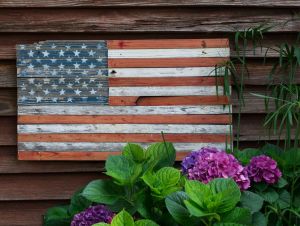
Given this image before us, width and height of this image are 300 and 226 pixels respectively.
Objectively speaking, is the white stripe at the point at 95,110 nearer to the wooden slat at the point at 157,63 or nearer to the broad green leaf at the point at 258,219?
the wooden slat at the point at 157,63

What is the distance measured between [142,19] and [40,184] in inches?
42.5

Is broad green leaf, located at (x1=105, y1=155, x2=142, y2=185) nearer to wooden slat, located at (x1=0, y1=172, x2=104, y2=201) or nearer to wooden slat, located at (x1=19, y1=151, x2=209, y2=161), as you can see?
wooden slat, located at (x1=19, y1=151, x2=209, y2=161)

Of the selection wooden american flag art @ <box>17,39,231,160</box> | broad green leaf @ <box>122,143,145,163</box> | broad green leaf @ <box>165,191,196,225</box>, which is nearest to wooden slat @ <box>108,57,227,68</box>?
wooden american flag art @ <box>17,39,231,160</box>

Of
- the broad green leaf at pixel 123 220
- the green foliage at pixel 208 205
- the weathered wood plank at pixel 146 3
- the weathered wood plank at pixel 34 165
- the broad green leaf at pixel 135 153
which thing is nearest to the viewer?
the broad green leaf at pixel 123 220

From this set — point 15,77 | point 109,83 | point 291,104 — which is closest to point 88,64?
point 109,83

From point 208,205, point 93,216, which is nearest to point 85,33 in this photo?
point 93,216

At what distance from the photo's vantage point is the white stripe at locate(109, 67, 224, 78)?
3375 mm

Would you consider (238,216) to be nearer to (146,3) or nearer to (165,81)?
(165,81)

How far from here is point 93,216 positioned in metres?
2.83

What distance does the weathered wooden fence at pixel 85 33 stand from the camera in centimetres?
338

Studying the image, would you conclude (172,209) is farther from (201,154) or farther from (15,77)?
(15,77)

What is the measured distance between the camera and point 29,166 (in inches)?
136

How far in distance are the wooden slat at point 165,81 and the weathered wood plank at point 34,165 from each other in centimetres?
47

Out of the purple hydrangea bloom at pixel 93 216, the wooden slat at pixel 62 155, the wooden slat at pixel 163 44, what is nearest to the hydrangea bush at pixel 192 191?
the purple hydrangea bloom at pixel 93 216
